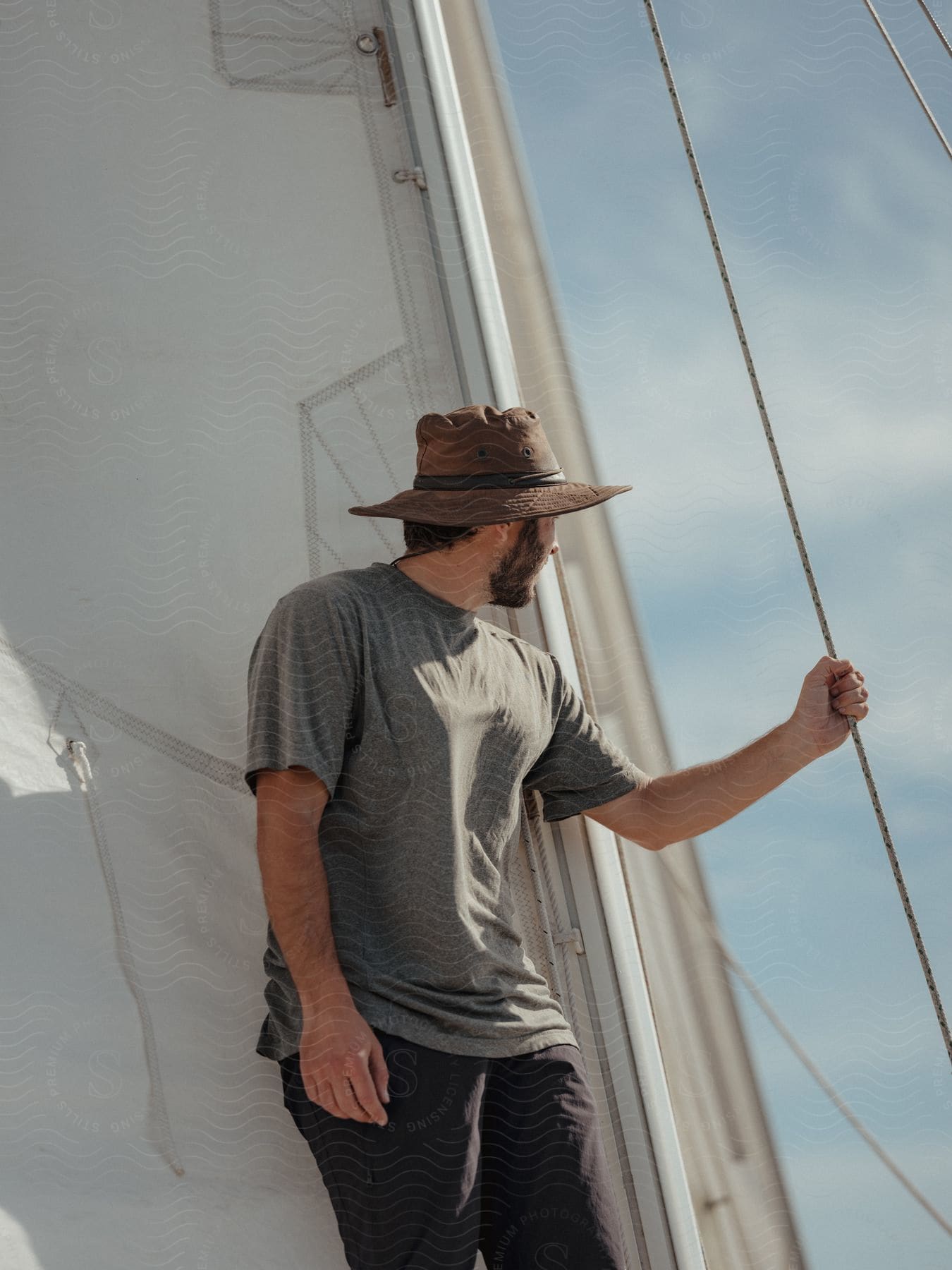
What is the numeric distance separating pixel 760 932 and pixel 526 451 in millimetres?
417

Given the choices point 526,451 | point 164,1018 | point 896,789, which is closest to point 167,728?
point 164,1018

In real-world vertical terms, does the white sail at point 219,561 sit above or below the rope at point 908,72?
below

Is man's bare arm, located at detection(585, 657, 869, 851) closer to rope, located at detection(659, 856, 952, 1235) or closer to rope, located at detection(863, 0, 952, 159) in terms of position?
rope, located at detection(659, 856, 952, 1235)

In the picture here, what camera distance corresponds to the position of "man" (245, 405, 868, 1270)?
0.94m

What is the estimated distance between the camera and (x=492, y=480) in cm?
108

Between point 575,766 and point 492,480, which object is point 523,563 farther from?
point 575,766

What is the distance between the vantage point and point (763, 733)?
3.70ft

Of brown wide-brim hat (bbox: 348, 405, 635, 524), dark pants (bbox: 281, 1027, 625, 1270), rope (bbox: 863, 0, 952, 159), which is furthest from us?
rope (bbox: 863, 0, 952, 159)

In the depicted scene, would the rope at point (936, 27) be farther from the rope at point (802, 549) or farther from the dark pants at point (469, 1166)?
the dark pants at point (469, 1166)

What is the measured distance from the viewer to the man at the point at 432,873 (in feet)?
3.07

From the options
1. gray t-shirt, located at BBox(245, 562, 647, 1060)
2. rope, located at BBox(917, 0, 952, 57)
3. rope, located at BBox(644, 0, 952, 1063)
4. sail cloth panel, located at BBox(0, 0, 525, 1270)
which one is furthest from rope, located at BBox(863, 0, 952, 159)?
gray t-shirt, located at BBox(245, 562, 647, 1060)

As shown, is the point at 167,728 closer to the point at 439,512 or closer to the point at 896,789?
the point at 439,512

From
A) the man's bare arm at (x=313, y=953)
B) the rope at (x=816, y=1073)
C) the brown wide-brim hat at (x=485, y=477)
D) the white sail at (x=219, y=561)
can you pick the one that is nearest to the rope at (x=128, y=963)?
the white sail at (x=219, y=561)

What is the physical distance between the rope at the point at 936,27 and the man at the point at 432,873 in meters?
0.57
